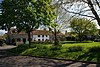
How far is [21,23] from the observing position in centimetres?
3688

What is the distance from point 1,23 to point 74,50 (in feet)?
61.9

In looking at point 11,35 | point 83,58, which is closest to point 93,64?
point 83,58

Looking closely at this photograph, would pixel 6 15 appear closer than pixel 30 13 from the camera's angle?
No

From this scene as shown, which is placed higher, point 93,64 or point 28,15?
point 28,15

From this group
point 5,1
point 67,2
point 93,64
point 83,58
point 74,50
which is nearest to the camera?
point 93,64

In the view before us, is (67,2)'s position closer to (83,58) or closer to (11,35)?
(83,58)

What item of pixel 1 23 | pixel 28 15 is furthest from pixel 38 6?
pixel 1 23

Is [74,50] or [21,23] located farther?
[21,23]

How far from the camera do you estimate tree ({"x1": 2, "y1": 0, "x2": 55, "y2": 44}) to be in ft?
118

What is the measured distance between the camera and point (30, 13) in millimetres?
35781

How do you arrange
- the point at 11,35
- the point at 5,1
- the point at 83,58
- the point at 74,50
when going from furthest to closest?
the point at 11,35, the point at 5,1, the point at 74,50, the point at 83,58

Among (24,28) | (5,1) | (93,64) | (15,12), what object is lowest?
(93,64)

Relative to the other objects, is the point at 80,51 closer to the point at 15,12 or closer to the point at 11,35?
the point at 15,12

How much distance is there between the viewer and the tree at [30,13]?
36.0 meters
